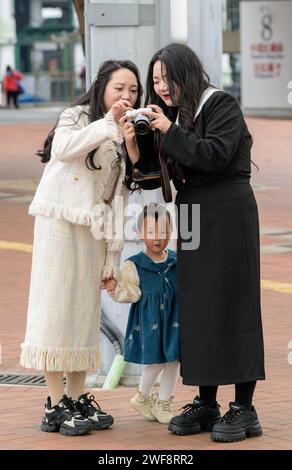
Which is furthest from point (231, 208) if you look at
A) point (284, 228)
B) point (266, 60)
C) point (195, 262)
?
point (266, 60)

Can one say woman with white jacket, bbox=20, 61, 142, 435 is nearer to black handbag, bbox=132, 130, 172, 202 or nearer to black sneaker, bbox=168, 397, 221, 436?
black handbag, bbox=132, 130, 172, 202

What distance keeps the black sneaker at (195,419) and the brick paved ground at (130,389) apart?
5 centimetres

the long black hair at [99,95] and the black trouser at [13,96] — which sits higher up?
the long black hair at [99,95]

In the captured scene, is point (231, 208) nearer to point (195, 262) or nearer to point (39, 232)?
point (195, 262)

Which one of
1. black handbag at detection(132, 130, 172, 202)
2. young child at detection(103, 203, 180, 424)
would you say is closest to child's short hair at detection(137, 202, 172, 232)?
young child at detection(103, 203, 180, 424)

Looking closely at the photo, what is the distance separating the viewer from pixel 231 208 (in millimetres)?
5621

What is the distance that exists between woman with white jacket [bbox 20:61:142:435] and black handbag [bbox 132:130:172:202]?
0.42 ft

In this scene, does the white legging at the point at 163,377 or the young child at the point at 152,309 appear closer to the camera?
the young child at the point at 152,309

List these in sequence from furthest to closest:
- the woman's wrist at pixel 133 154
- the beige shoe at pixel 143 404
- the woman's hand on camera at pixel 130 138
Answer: the beige shoe at pixel 143 404, the woman's wrist at pixel 133 154, the woman's hand on camera at pixel 130 138

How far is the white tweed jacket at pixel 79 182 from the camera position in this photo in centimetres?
573

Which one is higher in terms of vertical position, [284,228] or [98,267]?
[98,267]

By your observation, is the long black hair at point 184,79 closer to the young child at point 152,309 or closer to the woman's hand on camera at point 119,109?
the woman's hand on camera at point 119,109

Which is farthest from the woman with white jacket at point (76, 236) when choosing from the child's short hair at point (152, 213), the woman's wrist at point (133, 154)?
the child's short hair at point (152, 213)
